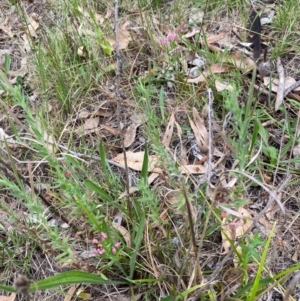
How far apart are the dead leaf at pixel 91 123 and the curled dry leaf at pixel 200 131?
0.39 metres

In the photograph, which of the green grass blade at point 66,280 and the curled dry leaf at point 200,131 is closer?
the green grass blade at point 66,280

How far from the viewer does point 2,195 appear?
1.56m

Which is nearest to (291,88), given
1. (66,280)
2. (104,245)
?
(104,245)

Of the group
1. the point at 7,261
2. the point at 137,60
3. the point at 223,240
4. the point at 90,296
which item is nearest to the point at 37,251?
the point at 7,261

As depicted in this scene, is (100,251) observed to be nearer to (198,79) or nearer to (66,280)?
(66,280)

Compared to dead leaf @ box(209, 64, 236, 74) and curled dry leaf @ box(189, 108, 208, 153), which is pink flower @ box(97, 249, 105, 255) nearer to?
curled dry leaf @ box(189, 108, 208, 153)

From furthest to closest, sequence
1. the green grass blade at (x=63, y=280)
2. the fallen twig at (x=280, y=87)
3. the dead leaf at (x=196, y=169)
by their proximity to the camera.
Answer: the fallen twig at (x=280, y=87)
the dead leaf at (x=196, y=169)
the green grass blade at (x=63, y=280)

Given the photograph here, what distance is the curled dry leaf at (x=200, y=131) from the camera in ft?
5.21

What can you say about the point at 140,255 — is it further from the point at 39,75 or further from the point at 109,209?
the point at 39,75

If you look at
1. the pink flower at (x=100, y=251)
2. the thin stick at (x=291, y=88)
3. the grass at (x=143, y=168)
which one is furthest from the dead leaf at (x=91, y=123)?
the thin stick at (x=291, y=88)

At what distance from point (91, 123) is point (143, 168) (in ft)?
1.63

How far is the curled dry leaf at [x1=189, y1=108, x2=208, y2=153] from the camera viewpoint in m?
1.59

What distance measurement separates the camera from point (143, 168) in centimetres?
132

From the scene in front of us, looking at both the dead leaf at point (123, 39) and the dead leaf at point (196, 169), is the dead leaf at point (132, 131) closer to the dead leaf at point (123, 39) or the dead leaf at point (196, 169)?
the dead leaf at point (196, 169)
